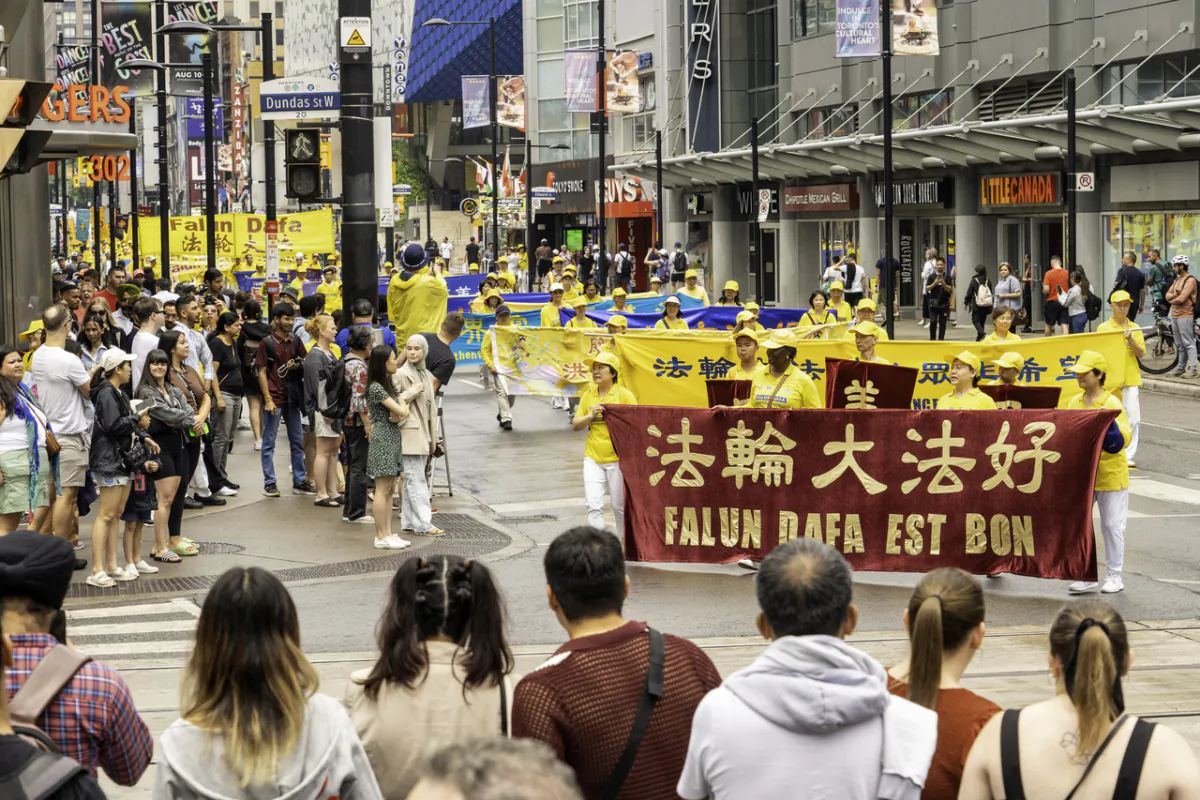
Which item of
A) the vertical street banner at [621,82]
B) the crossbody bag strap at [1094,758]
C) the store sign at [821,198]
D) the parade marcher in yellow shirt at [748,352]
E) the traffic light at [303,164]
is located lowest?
the crossbody bag strap at [1094,758]

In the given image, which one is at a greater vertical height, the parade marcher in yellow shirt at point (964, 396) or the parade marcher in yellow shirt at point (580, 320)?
the parade marcher in yellow shirt at point (580, 320)

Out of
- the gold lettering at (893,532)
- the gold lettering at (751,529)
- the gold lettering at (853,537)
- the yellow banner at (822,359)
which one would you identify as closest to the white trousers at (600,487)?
the gold lettering at (751,529)

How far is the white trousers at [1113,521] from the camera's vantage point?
454 inches

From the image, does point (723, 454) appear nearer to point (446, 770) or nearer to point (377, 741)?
point (377, 741)

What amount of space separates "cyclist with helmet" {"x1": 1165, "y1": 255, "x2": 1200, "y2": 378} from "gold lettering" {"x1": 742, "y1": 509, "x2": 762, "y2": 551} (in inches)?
589

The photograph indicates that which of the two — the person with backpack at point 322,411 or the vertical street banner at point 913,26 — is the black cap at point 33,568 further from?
the vertical street banner at point 913,26

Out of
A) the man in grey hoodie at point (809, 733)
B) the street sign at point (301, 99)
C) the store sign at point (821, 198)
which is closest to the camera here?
the man in grey hoodie at point (809, 733)

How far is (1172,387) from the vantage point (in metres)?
25.6

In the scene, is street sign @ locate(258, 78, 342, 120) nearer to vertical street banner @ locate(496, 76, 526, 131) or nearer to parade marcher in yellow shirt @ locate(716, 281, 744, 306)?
parade marcher in yellow shirt @ locate(716, 281, 744, 306)

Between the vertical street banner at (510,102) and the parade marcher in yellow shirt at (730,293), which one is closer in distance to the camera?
the parade marcher in yellow shirt at (730,293)

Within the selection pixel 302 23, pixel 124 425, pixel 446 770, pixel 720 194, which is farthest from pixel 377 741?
pixel 302 23

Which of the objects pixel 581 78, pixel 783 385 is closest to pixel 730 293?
pixel 783 385

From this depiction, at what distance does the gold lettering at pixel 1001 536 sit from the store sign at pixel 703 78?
45436 millimetres

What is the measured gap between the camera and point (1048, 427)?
38.2 feet
